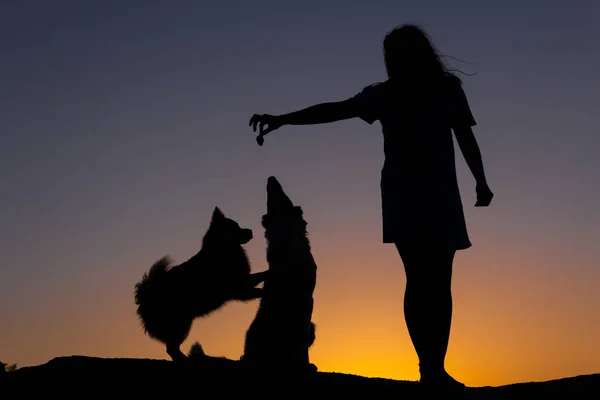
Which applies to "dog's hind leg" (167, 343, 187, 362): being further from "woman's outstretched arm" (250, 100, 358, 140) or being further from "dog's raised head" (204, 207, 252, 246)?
"woman's outstretched arm" (250, 100, 358, 140)

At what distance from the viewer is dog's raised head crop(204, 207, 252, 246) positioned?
9031 mm

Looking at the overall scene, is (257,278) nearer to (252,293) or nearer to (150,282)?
(252,293)

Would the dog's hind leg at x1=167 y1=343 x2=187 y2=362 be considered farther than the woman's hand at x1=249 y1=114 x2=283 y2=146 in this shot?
Yes

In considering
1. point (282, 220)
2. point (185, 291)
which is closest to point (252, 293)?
point (185, 291)

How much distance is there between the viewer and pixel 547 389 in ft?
14.7

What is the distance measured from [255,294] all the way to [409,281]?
417 cm

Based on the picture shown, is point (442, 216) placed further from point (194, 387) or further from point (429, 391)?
point (194, 387)

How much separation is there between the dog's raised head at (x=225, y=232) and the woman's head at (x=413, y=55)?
191 inches

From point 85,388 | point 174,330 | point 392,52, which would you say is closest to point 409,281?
point 392,52

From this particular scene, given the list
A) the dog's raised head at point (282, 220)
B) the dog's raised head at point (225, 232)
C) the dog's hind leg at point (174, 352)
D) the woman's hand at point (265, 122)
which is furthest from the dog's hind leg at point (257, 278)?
the woman's hand at point (265, 122)

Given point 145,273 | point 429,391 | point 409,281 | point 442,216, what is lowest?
point 429,391

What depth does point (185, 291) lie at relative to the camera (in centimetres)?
852

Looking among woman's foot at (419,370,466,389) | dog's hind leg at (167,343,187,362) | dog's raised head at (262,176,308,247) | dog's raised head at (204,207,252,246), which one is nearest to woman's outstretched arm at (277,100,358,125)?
woman's foot at (419,370,466,389)

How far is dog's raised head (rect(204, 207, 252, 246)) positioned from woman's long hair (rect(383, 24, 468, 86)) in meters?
4.85
